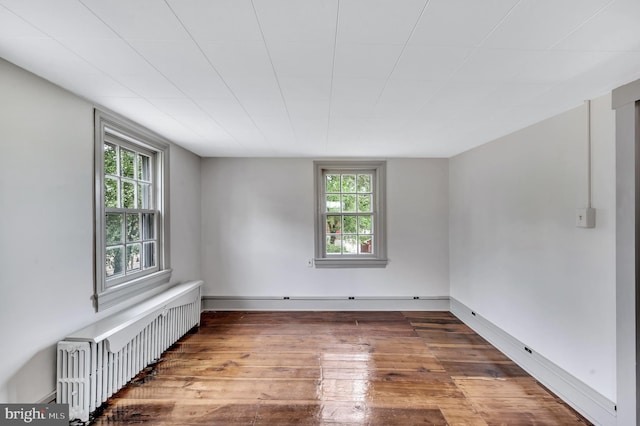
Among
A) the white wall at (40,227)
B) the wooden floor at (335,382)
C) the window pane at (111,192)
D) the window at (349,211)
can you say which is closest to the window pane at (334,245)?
the window at (349,211)

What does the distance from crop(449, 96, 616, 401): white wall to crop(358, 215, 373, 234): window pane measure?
1385 mm

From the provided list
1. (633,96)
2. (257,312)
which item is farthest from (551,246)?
(257,312)

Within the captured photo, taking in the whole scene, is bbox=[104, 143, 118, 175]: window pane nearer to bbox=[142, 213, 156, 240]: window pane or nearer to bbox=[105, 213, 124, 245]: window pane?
bbox=[105, 213, 124, 245]: window pane

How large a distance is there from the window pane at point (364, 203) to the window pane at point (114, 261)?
300cm

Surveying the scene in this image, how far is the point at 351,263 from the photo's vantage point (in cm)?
399

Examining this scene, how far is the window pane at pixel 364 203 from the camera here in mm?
4180

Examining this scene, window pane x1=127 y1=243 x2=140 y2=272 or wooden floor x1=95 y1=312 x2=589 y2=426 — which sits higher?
window pane x1=127 y1=243 x2=140 y2=272

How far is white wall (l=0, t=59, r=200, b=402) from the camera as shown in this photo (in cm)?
154

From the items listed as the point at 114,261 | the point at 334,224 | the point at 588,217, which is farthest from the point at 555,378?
the point at 114,261

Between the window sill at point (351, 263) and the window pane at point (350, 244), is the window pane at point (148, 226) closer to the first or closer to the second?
the window sill at point (351, 263)

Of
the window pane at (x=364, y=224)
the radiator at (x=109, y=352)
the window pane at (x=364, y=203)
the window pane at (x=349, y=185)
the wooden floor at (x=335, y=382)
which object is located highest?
the window pane at (x=349, y=185)

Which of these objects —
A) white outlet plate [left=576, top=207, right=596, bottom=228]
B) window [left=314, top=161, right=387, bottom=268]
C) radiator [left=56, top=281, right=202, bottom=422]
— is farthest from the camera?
window [left=314, top=161, right=387, bottom=268]

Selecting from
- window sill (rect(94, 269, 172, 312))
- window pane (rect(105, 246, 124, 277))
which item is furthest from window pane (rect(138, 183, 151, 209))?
window sill (rect(94, 269, 172, 312))

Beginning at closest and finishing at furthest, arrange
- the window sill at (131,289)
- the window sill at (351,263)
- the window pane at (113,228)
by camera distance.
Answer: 1. the window sill at (131,289)
2. the window pane at (113,228)
3. the window sill at (351,263)
